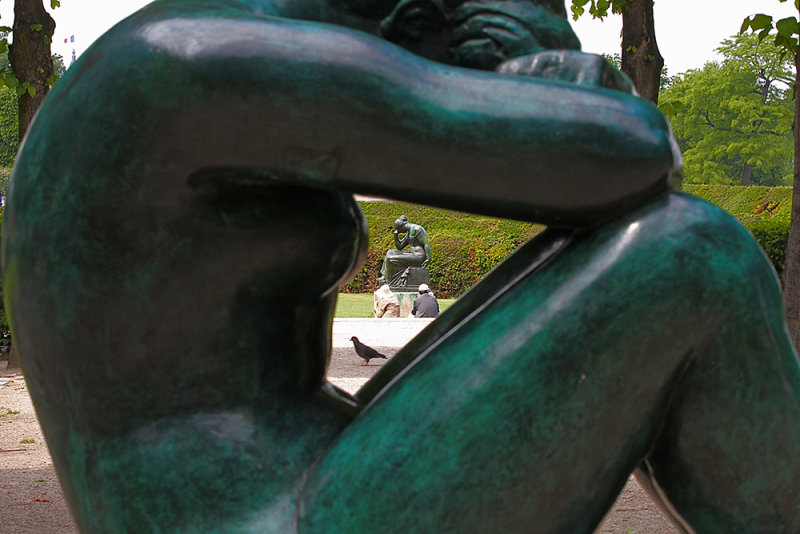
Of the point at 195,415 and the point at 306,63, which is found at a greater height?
the point at 306,63

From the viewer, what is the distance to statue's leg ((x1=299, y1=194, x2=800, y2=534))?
4.47 ft

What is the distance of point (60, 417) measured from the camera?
1.56 meters

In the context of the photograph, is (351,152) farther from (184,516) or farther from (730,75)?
(730,75)

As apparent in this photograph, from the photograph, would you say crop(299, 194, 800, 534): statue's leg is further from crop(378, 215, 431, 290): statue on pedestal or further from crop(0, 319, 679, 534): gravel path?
crop(378, 215, 431, 290): statue on pedestal

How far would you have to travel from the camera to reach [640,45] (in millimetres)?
8750

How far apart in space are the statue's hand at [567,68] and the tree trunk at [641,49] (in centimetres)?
735

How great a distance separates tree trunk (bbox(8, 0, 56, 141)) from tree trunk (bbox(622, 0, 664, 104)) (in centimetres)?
601

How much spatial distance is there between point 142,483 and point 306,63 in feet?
2.35

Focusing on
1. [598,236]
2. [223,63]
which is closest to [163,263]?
[223,63]

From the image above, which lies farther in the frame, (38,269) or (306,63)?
(38,269)

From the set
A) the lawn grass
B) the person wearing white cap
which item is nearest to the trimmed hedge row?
the lawn grass

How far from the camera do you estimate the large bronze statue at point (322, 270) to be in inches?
54.2

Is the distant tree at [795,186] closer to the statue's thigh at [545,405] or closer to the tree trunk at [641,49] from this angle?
the tree trunk at [641,49]

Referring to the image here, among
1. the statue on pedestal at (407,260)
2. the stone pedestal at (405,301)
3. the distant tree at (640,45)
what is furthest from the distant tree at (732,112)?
the distant tree at (640,45)
